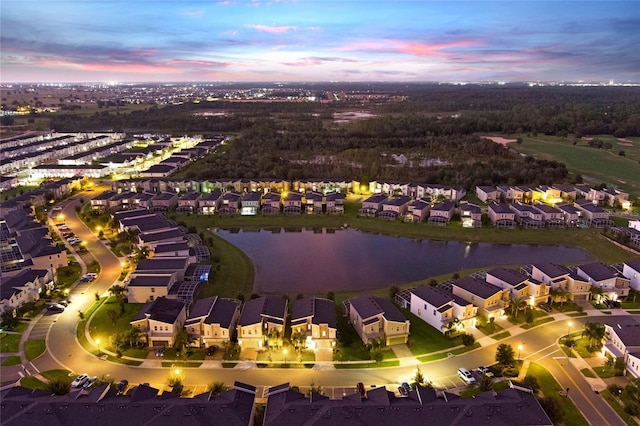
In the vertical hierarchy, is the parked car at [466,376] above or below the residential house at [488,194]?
below

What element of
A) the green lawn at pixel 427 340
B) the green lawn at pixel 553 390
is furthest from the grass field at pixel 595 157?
the green lawn at pixel 427 340

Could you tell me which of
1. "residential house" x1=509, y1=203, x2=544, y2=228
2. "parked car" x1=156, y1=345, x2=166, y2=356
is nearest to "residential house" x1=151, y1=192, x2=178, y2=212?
"parked car" x1=156, y1=345, x2=166, y2=356

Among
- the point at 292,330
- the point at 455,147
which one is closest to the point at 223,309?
the point at 292,330

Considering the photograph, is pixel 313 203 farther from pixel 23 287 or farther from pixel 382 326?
pixel 23 287

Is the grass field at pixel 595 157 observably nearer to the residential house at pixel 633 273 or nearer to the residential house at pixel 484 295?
the residential house at pixel 633 273

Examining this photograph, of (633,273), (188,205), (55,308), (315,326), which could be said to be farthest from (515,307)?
(188,205)
